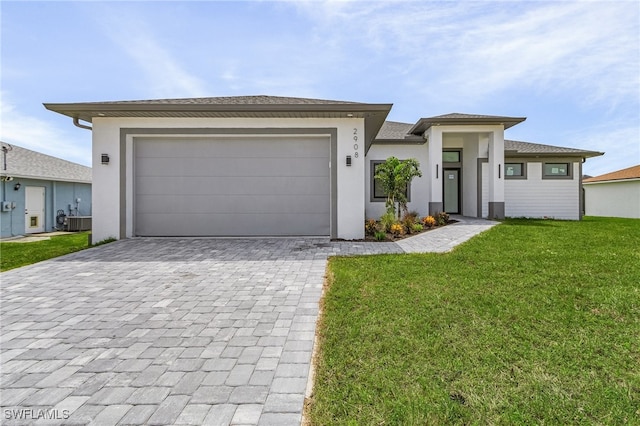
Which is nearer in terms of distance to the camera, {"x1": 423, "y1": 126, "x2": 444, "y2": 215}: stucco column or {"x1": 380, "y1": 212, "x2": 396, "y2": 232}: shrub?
{"x1": 380, "y1": 212, "x2": 396, "y2": 232}: shrub

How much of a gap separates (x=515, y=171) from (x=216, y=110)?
41.9ft

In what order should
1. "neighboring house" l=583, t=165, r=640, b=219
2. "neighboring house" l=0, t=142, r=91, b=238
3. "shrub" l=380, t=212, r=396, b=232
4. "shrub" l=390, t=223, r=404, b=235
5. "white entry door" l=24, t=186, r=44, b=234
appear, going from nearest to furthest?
"shrub" l=390, t=223, r=404, b=235 → "shrub" l=380, t=212, r=396, b=232 → "neighboring house" l=0, t=142, r=91, b=238 → "white entry door" l=24, t=186, r=44, b=234 → "neighboring house" l=583, t=165, r=640, b=219

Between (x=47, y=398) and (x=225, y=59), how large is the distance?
944 centimetres

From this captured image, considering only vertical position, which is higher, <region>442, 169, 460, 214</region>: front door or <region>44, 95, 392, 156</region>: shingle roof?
<region>44, 95, 392, 156</region>: shingle roof

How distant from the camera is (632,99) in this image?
1129 centimetres

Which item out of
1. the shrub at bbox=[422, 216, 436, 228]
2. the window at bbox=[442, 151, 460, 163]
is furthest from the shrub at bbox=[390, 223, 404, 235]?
the window at bbox=[442, 151, 460, 163]

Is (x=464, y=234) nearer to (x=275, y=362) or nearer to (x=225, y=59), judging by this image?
(x=275, y=362)

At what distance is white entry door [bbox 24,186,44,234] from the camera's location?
1332 centimetres

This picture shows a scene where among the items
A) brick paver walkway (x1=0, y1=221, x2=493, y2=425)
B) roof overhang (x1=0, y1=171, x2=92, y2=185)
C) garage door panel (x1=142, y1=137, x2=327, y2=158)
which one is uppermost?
garage door panel (x1=142, y1=137, x2=327, y2=158)

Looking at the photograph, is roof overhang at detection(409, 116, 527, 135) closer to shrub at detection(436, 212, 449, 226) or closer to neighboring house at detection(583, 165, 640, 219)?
shrub at detection(436, 212, 449, 226)

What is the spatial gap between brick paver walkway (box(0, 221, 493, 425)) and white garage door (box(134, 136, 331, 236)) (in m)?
2.89

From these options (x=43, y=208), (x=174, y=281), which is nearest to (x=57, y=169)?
(x=43, y=208)

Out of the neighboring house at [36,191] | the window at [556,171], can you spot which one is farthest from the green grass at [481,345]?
the neighboring house at [36,191]

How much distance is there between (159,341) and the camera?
114 inches
